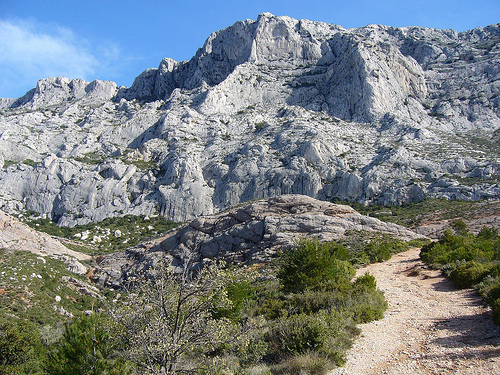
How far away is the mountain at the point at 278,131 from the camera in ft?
194

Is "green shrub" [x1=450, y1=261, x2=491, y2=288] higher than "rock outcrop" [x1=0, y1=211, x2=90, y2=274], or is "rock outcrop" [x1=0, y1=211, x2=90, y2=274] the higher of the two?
"green shrub" [x1=450, y1=261, x2=491, y2=288]

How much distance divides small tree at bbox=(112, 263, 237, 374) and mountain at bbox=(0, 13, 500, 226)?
50069 millimetres

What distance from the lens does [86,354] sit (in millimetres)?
7941

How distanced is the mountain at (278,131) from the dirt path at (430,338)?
42.6 metres

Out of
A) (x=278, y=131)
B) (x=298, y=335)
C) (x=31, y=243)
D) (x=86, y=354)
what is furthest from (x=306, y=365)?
(x=278, y=131)

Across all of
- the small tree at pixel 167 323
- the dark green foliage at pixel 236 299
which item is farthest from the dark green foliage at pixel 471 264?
the dark green foliage at pixel 236 299

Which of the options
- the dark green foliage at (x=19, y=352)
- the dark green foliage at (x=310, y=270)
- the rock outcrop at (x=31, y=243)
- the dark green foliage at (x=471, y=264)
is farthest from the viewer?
the rock outcrop at (x=31, y=243)

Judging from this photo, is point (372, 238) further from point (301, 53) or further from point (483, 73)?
point (301, 53)

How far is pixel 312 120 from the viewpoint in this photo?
74.1m

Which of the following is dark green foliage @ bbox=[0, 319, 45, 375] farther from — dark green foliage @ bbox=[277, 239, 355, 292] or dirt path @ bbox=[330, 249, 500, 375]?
dirt path @ bbox=[330, 249, 500, 375]

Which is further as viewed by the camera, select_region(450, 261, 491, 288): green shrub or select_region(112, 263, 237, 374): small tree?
select_region(450, 261, 491, 288): green shrub

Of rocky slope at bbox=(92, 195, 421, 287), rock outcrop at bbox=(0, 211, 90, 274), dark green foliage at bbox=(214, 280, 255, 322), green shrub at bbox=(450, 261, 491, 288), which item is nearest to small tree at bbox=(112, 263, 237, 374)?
dark green foliage at bbox=(214, 280, 255, 322)

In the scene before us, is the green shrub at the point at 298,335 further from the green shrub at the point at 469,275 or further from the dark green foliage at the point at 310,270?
the green shrub at the point at 469,275

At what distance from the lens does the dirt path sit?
23.0ft
